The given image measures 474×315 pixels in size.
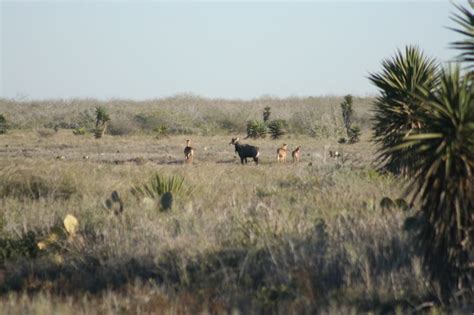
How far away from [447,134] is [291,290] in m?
2.11

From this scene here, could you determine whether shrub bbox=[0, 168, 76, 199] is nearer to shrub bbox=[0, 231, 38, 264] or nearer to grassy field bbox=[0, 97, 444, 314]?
grassy field bbox=[0, 97, 444, 314]

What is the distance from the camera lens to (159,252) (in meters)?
7.64

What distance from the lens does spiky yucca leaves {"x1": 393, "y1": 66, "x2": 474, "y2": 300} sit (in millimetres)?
5699

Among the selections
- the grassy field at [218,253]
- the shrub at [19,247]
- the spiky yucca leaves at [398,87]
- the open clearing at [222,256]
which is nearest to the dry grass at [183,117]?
the spiky yucca leaves at [398,87]

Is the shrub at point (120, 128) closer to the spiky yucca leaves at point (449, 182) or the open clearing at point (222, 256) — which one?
the open clearing at point (222, 256)

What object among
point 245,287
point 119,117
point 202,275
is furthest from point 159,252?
point 119,117

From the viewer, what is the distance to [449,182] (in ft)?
18.9

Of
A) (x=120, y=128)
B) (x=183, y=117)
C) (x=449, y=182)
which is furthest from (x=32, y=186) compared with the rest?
(x=183, y=117)

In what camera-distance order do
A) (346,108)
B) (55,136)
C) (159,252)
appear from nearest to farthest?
(159,252), (346,108), (55,136)

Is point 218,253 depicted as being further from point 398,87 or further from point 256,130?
point 256,130

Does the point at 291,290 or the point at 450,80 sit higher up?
the point at 450,80

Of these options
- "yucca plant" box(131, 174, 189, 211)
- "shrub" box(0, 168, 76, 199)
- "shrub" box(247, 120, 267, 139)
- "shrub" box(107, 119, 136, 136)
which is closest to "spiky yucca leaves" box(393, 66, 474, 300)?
"yucca plant" box(131, 174, 189, 211)

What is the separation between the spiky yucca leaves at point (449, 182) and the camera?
5.70m

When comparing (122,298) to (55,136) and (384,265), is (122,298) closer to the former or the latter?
(384,265)
